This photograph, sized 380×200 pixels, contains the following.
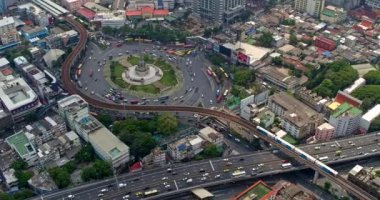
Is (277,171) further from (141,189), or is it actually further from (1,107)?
(1,107)

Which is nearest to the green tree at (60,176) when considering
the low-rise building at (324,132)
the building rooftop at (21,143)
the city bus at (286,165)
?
the building rooftop at (21,143)

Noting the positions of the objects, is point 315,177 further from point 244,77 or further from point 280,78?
point 244,77

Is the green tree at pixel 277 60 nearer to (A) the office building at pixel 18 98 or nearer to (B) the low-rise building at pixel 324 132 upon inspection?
(B) the low-rise building at pixel 324 132

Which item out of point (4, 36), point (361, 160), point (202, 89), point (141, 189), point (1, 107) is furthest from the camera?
point (4, 36)

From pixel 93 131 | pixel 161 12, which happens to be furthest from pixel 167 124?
pixel 161 12

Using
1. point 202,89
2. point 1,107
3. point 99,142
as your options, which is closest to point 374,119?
point 202,89

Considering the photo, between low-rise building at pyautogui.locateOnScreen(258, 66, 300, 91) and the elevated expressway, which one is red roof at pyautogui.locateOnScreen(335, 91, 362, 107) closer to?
low-rise building at pyautogui.locateOnScreen(258, 66, 300, 91)

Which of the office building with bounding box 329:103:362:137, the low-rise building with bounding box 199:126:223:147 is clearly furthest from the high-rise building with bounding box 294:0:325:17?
the low-rise building with bounding box 199:126:223:147
